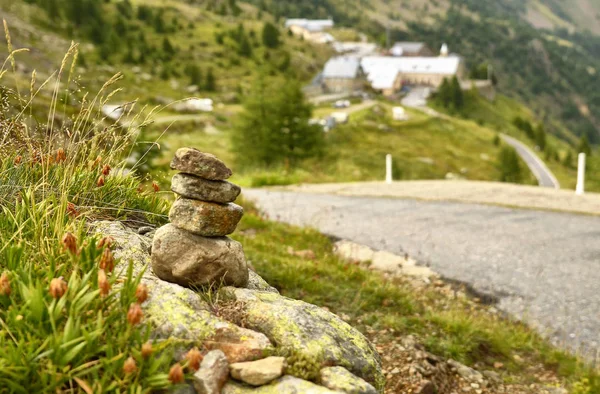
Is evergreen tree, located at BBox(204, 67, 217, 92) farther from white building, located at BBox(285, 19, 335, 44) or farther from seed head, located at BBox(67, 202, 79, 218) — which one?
seed head, located at BBox(67, 202, 79, 218)

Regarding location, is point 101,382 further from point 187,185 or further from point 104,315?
point 187,185

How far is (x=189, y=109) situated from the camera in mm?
76375

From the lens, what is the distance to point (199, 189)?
4.23 meters

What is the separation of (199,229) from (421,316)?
416 centimetres

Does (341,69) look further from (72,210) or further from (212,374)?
(212,374)

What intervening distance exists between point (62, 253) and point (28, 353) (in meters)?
1.05

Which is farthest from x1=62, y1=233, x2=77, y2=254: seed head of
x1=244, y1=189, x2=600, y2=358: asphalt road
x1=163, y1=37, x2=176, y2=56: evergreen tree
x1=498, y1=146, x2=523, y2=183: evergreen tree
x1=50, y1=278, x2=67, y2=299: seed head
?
x1=163, y1=37, x2=176, y2=56: evergreen tree

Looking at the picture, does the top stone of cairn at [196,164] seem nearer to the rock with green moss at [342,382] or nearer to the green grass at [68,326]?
the green grass at [68,326]

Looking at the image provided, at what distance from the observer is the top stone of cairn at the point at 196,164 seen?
13.5ft

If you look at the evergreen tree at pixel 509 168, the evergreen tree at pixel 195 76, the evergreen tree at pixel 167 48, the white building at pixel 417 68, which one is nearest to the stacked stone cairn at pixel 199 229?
the evergreen tree at pixel 509 168

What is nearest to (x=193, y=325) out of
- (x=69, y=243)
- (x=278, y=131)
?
(x=69, y=243)

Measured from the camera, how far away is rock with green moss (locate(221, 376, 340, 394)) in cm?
309

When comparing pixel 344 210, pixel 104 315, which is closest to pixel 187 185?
pixel 104 315

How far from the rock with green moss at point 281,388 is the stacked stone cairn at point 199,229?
1.20 metres
